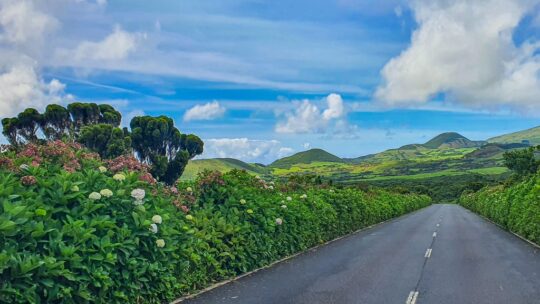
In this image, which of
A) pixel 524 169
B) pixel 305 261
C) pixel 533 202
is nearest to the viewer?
pixel 305 261

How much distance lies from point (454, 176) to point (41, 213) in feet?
580

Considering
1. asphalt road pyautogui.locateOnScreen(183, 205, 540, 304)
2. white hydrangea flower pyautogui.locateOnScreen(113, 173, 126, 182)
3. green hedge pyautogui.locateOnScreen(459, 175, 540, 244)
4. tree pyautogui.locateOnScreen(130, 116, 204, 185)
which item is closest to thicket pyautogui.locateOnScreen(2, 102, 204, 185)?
tree pyautogui.locateOnScreen(130, 116, 204, 185)

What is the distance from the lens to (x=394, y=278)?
474 inches

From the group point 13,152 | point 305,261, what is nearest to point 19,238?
point 13,152

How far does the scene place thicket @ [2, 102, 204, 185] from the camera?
5631 centimetres

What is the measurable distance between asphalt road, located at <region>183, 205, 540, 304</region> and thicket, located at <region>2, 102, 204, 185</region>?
42160 mm

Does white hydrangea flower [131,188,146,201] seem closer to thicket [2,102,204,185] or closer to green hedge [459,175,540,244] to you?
green hedge [459,175,540,244]

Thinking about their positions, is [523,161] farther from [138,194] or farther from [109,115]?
[138,194]

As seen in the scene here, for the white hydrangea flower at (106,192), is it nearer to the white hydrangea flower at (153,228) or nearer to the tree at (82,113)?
the white hydrangea flower at (153,228)

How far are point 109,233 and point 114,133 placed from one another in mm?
53225

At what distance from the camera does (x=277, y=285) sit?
1092cm

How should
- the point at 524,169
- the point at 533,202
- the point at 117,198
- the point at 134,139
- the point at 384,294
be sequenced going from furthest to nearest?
the point at 134,139 < the point at 524,169 < the point at 533,202 < the point at 384,294 < the point at 117,198

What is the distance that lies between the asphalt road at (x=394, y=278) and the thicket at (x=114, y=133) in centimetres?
4216

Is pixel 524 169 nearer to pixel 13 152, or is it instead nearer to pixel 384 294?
pixel 384 294
